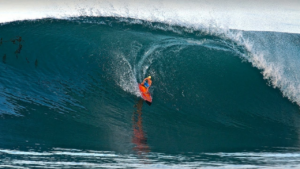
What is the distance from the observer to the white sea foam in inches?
506

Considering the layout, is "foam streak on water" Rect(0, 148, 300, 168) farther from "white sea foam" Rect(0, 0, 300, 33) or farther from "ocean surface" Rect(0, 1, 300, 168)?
"white sea foam" Rect(0, 0, 300, 33)

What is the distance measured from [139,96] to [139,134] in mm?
2011

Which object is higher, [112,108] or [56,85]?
[56,85]

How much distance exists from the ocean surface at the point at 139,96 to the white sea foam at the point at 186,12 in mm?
180

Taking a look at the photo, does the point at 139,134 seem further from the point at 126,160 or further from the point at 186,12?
the point at 186,12

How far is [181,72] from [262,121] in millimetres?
2788

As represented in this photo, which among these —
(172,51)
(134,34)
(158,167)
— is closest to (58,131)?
(158,167)

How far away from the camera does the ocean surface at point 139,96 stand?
5.27 m

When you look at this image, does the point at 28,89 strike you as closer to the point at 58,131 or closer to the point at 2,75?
the point at 2,75

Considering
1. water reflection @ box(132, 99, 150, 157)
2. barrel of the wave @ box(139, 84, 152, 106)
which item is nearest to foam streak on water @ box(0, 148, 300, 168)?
water reflection @ box(132, 99, 150, 157)

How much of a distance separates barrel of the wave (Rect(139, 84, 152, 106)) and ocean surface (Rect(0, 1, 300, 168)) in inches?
7.4

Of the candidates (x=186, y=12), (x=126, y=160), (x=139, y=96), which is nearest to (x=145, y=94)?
(x=139, y=96)

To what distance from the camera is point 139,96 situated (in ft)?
27.1

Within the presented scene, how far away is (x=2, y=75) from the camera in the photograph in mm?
8391
